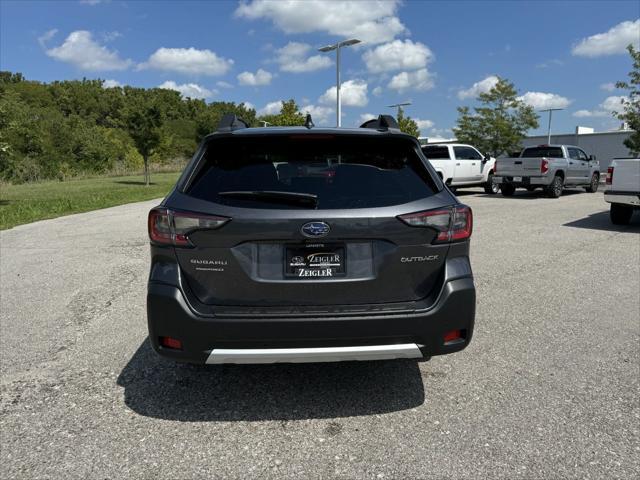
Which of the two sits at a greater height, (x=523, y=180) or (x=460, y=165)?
(x=460, y=165)

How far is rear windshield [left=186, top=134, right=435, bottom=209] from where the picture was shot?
2756mm

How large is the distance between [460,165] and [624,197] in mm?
8942

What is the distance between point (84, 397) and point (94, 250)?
596 centimetres

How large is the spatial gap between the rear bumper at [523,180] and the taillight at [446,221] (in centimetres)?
1624

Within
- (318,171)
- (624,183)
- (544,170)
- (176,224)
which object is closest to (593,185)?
(544,170)

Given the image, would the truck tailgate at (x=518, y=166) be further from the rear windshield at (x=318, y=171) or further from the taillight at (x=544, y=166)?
the rear windshield at (x=318, y=171)

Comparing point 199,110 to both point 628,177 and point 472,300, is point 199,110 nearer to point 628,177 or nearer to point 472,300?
point 628,177

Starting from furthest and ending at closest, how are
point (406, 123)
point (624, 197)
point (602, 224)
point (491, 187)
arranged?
point (406, 123) → point (491, 187) → point (602, 224) → point (624, 197)

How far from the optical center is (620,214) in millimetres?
10969

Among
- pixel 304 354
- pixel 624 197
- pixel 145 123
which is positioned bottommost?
pixel 304 354

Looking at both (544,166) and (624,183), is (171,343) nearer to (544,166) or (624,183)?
(624,183)

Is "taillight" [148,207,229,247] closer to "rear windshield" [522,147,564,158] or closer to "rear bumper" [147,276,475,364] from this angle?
"rear bumper" [147,276,475,364]

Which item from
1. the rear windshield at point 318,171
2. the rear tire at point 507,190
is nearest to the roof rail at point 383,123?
the rear windshield at point 318,171

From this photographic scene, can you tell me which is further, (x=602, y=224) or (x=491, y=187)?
(x=491, y=187)
